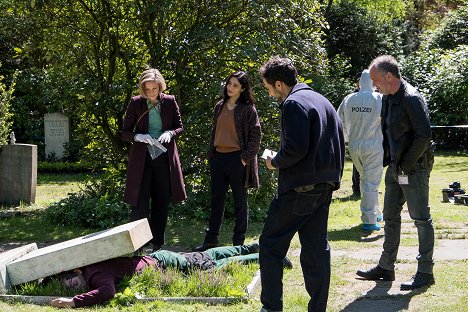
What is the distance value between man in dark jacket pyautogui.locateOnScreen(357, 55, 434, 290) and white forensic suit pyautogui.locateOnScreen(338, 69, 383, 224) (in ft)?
9.58

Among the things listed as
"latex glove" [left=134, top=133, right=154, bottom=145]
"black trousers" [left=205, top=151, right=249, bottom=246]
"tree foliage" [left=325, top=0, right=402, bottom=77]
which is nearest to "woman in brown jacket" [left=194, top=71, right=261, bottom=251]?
"black trousers" [left=205, top=151, right=249, bottom=246]

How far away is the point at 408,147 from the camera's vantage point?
19.8 ft

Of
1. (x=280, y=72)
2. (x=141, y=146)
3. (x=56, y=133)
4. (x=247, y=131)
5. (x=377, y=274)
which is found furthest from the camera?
(x=56, y=133)

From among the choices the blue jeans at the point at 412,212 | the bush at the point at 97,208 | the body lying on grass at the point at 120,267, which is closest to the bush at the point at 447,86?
the bush at the point at 97,208

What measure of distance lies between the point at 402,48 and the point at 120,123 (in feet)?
67.0

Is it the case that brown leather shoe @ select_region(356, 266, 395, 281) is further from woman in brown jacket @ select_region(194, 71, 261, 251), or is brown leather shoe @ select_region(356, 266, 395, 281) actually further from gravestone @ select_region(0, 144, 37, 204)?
gravestone @ select_region(0, 144, 37, 204)

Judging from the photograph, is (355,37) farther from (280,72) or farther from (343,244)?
(280,72)

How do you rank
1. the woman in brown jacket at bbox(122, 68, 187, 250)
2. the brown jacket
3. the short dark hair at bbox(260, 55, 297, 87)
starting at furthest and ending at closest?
the brown jacket < the woman in brown jacket at bbox(122, 68, 187, 250) < the short dark hair at bbox(260, 55, 297, 87)

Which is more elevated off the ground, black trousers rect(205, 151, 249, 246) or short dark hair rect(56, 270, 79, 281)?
black trousers rect(205, 151, 249, 246)

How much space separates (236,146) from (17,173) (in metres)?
5.72

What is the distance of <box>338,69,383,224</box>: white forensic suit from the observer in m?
9.23

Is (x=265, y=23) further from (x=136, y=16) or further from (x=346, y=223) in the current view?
(x=346, y=223)

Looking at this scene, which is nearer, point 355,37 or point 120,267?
point 120,267

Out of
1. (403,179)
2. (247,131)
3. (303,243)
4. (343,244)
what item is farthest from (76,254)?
(343,244)
